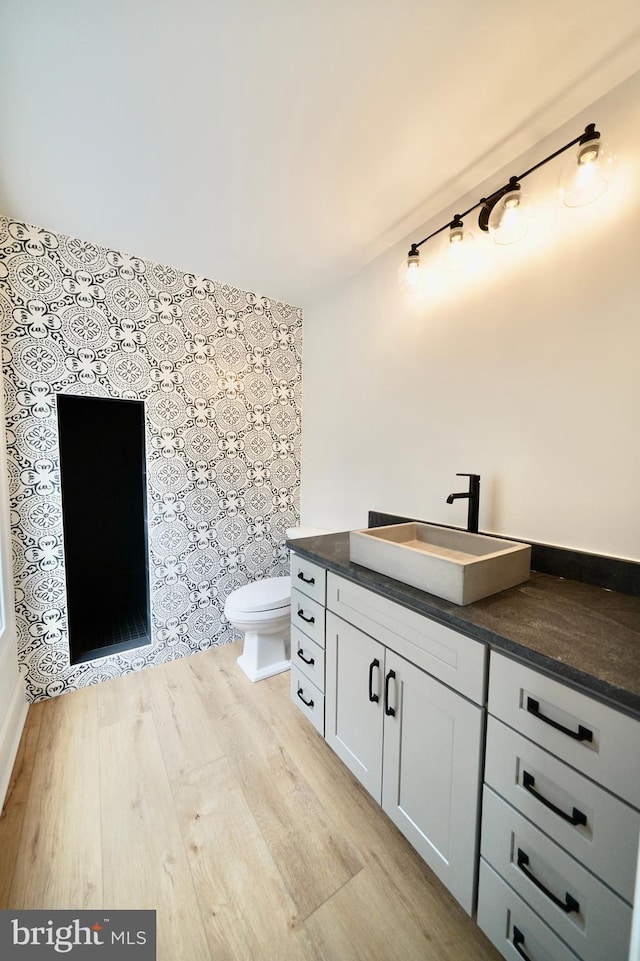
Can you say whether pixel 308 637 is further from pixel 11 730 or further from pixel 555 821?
pixel 11 730

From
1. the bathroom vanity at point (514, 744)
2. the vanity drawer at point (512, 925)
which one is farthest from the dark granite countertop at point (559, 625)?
the vanity drawer at point (512, 925)

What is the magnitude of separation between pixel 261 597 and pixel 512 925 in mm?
1479

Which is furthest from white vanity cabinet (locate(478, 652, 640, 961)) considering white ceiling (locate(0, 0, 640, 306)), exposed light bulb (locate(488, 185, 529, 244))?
white ceiling (locate(0, 0, 640, 306))

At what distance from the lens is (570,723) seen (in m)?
0.71

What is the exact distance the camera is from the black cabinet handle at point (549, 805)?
2.28 ft

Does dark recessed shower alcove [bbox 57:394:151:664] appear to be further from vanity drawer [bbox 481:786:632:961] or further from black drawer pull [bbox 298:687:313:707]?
vanity drawer [bbox 481:786:632:961]

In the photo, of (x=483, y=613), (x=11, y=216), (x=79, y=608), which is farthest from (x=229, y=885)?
(x=11, y=216)

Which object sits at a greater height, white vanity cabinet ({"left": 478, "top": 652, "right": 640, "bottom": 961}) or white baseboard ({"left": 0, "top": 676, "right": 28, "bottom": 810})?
white vanity cabinet ({"left": 478, "top": 652, "right": 640, "bottom": 961})

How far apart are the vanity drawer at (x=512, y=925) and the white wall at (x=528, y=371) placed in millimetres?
946

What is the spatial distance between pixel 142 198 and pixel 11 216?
0.68 m

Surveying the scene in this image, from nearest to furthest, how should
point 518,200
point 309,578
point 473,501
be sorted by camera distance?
1. point 518,200
2. point 473,501
3. point 309,578

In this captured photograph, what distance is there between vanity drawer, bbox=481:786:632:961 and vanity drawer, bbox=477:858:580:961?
2cm

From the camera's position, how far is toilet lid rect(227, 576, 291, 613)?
192 cm

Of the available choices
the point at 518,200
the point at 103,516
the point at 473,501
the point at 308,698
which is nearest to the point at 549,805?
the point at 473,501
